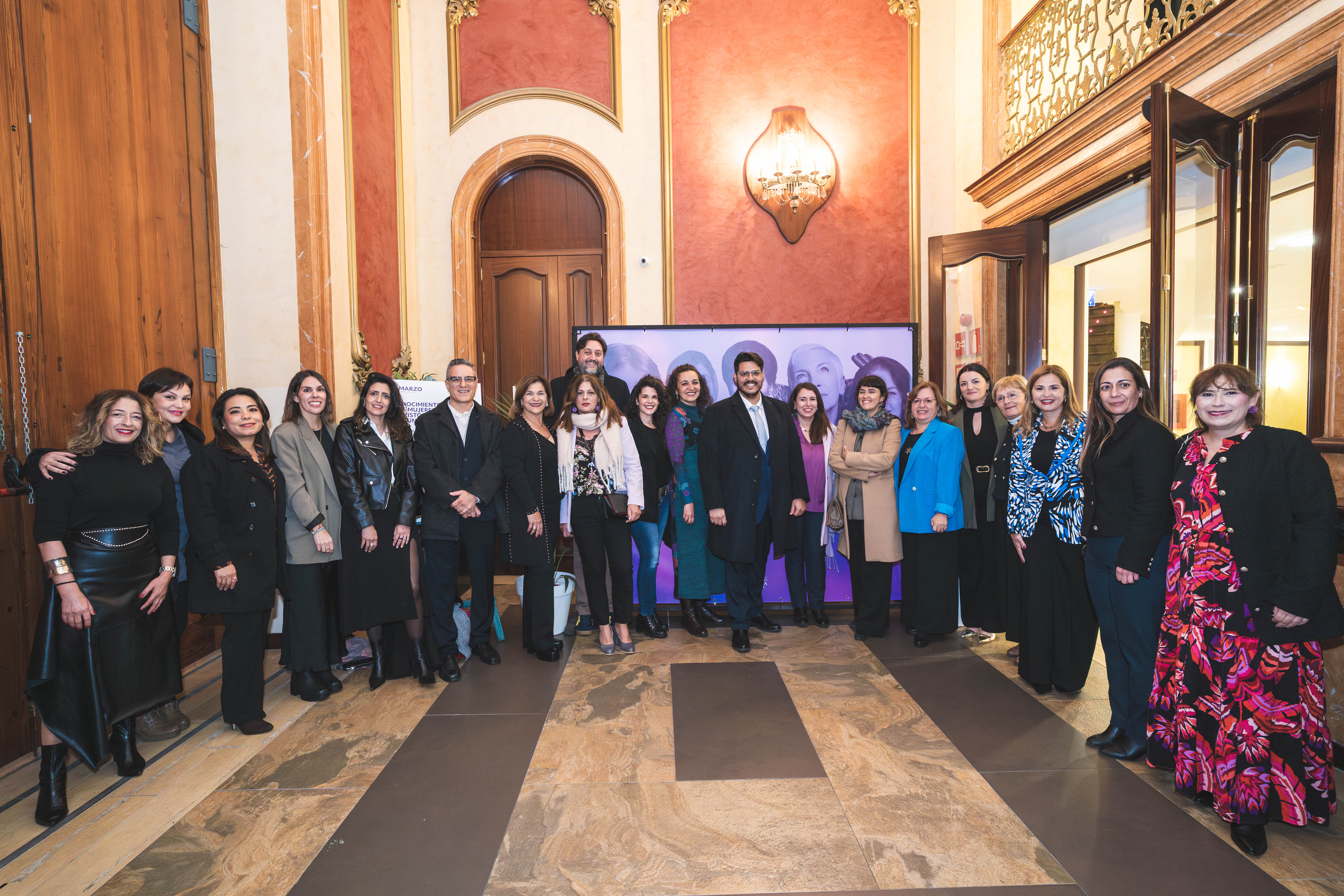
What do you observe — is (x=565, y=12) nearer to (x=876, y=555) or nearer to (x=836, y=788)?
(x=876, y=555)

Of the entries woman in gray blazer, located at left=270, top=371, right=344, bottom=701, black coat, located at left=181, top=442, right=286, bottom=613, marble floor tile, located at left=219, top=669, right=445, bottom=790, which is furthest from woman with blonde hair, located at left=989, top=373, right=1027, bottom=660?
black coat, located at left=181, top=442, right=286, bottom=613

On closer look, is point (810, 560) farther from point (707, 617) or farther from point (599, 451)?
point (599, 451)

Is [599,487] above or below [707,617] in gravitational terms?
above

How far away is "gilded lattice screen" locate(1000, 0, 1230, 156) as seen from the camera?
361cm

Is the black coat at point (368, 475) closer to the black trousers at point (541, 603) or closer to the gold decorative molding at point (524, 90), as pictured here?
the black trousers at point (541, 603)

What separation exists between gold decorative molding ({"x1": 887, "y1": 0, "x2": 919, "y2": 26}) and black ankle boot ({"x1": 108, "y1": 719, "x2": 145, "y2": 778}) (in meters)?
6.96

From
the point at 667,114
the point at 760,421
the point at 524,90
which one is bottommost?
the point at 760,421

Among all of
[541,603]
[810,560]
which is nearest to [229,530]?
[541,603]

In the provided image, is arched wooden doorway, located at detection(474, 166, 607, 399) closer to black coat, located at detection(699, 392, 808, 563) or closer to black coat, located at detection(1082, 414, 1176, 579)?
black coat, located at detection(699, 392, 808, 563)

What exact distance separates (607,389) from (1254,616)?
3198mm

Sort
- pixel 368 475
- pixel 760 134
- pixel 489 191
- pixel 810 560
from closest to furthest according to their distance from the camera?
1. pixel 368 475
2. pixel 810 560
3. pixel 760 134
4. pixel 489 191

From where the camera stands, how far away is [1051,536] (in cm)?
296

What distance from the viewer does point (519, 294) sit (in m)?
6.18

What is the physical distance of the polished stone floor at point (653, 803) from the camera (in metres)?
1.92
